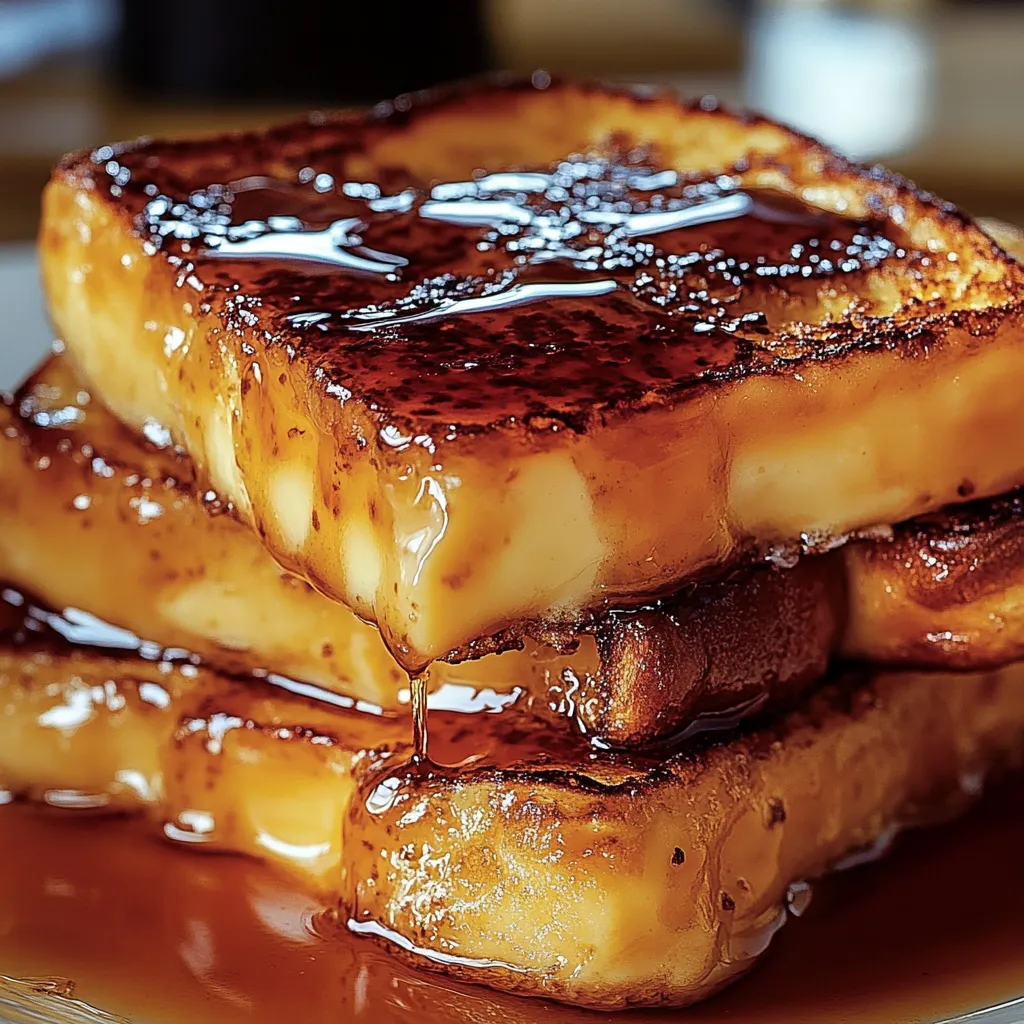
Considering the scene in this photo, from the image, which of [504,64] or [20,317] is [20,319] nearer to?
[20,317]

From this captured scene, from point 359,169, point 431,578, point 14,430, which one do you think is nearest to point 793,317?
point 431,578

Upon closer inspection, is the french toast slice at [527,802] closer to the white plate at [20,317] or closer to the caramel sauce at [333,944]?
the caramel sauce at [333,944]

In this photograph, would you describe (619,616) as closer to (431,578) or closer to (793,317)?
(431,578)

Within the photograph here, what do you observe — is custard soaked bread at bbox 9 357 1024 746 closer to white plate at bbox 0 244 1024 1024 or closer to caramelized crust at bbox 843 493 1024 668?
caramelized crust at bbox 843 493 1024 668

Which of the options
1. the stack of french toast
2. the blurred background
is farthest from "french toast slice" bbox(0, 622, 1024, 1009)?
the blurred background

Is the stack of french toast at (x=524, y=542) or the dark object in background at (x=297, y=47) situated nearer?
the stack of french toast at (x=524, y=542)

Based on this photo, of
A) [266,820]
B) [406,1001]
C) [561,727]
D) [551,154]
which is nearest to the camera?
[406,1001]

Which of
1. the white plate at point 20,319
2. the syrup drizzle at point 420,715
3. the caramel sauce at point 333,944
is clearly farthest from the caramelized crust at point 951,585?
the white plate at point 20,319
